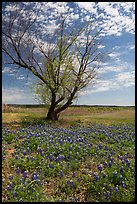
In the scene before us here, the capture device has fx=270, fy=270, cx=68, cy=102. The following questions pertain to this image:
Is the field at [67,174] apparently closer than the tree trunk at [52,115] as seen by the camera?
Yes

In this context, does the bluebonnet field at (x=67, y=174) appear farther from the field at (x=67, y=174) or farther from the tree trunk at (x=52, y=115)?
the tree trunk at (x=52, y=115)

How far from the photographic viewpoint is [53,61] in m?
14.8

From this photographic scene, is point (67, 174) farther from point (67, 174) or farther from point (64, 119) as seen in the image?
point (64, 119)

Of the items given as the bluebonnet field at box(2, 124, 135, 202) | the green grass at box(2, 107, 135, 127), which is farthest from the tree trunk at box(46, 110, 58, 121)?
the bluebonnet field at box(2, 124, 135, 202)

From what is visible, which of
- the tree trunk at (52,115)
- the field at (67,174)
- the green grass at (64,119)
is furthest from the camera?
the tree trunk at (52,115)

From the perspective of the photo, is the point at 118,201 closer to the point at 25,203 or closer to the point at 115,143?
the point at 25,203

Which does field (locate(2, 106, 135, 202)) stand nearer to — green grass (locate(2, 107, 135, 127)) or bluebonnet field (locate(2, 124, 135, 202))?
bluebonnet field (locate(2, 124, 135, 202))

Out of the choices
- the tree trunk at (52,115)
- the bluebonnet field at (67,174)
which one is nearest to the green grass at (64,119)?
the tree trunk at (52,115)

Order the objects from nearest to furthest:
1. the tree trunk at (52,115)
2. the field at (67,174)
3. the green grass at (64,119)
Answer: the field at (67,174), the green grass at (64,119), the tree trunk at (52,115)

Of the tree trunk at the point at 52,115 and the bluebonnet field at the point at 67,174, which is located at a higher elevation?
the tree trunk at the point at 52,115

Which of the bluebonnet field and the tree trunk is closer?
the bluebonnet field

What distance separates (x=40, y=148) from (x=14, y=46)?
355 inches

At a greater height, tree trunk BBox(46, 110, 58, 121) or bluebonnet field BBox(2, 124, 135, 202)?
tree trunk BBox(46, 110, 58, 121)

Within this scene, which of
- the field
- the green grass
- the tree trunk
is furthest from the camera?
the tree trunk
